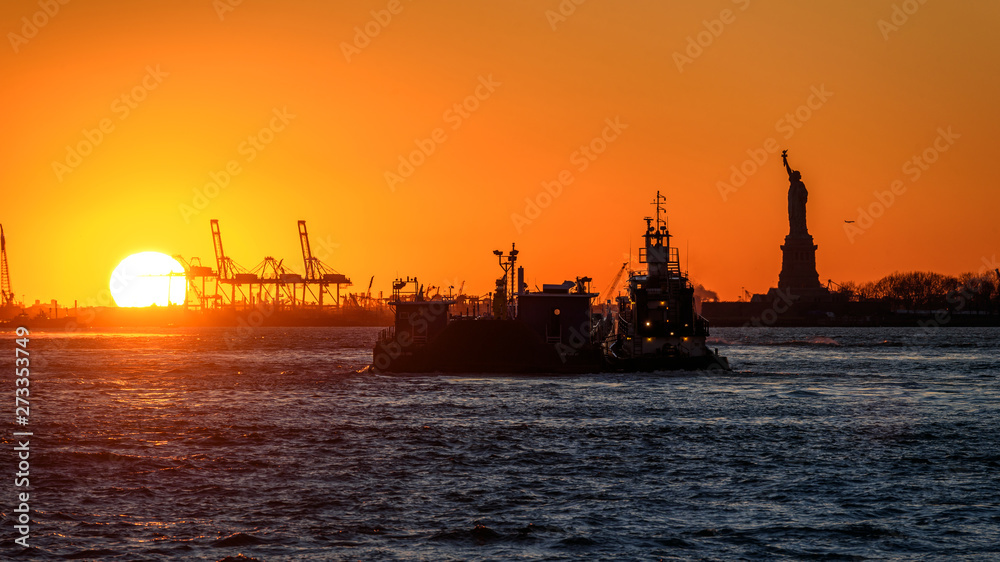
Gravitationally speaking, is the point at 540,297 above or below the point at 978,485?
above

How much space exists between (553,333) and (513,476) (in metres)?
38.9

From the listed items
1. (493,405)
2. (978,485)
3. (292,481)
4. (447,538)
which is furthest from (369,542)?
(493,405)

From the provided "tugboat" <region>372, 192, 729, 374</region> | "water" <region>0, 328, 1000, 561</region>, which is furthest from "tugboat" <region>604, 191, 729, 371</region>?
"water" <region>0, 328, 1000, 561</region>

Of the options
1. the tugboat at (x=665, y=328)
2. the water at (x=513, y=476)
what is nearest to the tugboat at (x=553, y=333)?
the tugboat at (x=665, y=328)

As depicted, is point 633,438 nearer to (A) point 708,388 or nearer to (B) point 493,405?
(B) point 493,405

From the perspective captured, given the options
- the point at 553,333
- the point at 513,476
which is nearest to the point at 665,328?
the point at 553,333

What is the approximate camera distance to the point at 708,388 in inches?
2144

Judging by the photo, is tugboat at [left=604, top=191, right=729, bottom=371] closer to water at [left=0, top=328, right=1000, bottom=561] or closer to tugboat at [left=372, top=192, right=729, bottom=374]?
tugboat at [left=372, top=192, right=729, bottom=374]

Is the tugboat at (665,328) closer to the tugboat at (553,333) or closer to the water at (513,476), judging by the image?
the tugboat at (553,333)

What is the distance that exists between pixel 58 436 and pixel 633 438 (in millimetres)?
19194

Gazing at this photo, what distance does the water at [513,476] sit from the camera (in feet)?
60.5

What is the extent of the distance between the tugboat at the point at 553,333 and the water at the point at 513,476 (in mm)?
12535

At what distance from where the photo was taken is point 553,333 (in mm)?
63969

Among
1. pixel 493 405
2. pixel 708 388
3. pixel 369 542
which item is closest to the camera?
pixel 369 542
